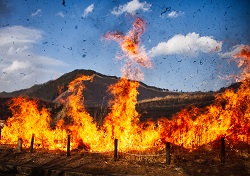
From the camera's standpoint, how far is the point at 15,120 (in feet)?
93.8

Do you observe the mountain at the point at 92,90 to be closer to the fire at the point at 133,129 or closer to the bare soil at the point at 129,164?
the fire at the point at 133,129

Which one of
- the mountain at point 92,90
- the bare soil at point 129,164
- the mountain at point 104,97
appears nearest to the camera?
the bare soil at point 129,164

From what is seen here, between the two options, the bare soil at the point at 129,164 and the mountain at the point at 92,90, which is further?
the mountain at the point at 92,90

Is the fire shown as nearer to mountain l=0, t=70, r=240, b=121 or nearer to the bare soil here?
the bare soil

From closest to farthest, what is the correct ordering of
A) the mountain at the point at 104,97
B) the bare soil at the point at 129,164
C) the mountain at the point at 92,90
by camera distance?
the bare soil at the point at 129,164
the mountain at the point at 104,97
the mountain at the point at 92,90

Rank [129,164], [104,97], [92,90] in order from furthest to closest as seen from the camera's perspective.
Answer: [92,90]
[104,97]
[129,164]

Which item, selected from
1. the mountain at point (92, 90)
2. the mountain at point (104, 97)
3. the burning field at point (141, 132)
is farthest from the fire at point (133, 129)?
the mountain at point (92, 90)

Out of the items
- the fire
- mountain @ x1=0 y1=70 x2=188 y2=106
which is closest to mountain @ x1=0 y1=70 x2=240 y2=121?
mountain @ x1=0 y1=70 x2=188 y2=106

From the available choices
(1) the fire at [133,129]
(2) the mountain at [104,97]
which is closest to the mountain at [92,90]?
(2) the mountain at [104,97]

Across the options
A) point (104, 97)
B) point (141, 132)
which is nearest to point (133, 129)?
point (141, 132)

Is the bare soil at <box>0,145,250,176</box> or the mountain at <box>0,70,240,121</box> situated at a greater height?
the mountain at <box>0,70,240,121</box>

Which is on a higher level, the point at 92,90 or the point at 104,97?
the point at 92,90

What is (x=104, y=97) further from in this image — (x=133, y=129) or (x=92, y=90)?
(x=133, y=129)

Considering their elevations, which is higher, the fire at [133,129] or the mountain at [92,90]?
the mountain at [92,90]
